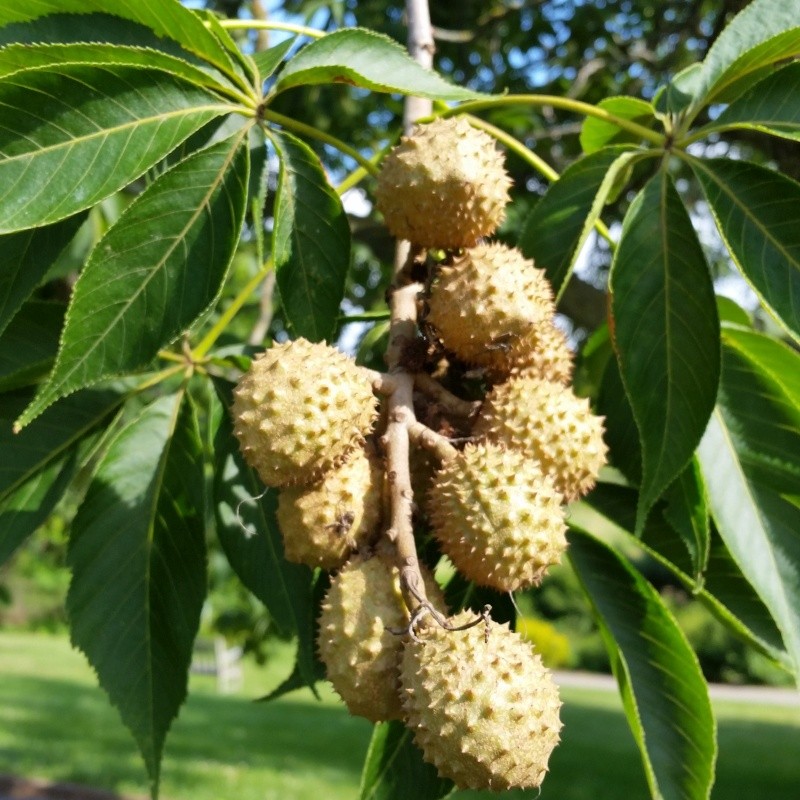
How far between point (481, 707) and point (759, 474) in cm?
74

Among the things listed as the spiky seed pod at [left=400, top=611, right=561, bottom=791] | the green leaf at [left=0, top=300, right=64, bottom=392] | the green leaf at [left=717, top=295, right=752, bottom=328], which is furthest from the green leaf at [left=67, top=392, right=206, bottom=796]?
the green leaf at [left=717, top=295, right=752, bottom=328]

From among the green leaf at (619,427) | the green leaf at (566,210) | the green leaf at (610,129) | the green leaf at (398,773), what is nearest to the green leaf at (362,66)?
the green leaf at (566,210)

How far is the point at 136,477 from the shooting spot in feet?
5.59

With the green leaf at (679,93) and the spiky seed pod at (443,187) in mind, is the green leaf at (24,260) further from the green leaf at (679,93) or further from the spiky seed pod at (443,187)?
the green leaf at (679,93)

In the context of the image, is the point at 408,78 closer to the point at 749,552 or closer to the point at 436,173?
the point at 436,173

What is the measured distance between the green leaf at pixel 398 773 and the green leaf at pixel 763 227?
0.78 meters

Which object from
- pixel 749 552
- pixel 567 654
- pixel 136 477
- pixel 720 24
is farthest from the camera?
pixel 567 654

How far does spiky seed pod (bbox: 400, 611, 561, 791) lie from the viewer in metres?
1.12

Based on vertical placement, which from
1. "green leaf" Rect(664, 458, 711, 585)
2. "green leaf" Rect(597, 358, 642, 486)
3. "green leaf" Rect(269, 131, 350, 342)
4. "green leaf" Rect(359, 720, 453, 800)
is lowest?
"green leaf" Rect(359, 720, 453, 800)

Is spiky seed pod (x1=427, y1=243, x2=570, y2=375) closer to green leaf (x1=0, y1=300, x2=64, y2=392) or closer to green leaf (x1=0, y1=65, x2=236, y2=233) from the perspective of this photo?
green leaf (x1=0, y1=65, x2=236, y2=233)

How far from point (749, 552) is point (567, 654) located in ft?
71.2

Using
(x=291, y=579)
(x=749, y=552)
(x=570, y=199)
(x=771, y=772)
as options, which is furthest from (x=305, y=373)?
(x=771, y=772)

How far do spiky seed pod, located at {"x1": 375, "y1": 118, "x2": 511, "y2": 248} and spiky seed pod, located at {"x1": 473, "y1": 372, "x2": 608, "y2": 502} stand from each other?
24 centimetres

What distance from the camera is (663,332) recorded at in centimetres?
149
